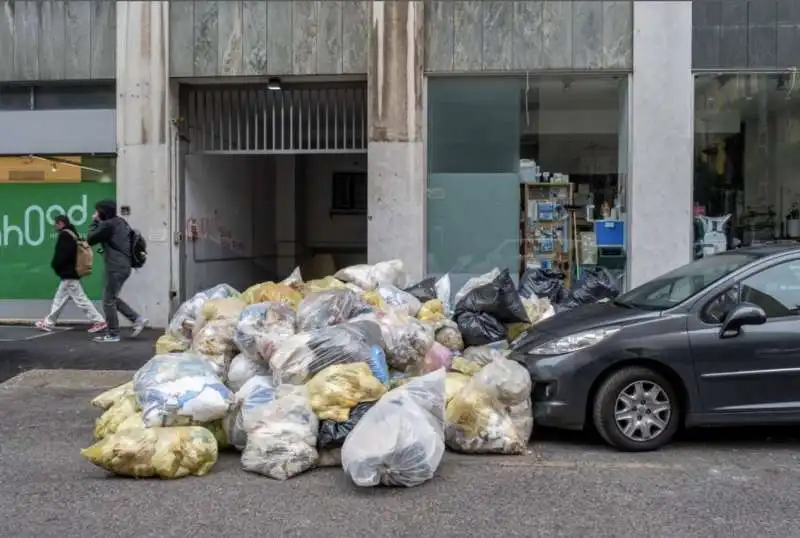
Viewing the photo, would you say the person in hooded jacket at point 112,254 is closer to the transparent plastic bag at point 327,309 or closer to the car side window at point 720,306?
the transparent plastic bag at point 327,309

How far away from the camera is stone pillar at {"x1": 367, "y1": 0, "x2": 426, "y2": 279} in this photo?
11414 mm

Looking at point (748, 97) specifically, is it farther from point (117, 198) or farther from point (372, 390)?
point (117, 198)

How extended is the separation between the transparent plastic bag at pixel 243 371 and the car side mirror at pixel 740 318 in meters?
3.45

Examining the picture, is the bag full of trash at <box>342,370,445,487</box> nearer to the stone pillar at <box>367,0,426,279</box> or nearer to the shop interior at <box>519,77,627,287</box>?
the stone pillar at <box>367,0,426,279</box>

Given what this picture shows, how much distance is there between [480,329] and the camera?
751cm

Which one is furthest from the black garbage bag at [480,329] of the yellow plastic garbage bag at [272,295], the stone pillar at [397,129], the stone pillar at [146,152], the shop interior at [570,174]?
the stone pillar at [146,152]

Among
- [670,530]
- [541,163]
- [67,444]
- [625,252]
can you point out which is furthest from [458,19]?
[670,530]

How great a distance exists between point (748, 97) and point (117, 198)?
29.1 feet

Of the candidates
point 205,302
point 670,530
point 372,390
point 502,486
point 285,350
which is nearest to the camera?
point 670,530

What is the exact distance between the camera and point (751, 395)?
611cm

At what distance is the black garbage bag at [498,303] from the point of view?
7.61 meters

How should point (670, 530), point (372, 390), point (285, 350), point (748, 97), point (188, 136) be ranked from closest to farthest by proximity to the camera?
point (670, 530) < point (372, 390) < point (285, 350) < point (748, 97) < point (188, 136)

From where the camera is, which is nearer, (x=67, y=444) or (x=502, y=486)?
(x=502, y=486)

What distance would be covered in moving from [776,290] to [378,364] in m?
3.02
